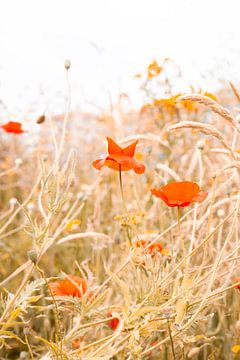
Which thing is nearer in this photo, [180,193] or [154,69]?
[180,193]

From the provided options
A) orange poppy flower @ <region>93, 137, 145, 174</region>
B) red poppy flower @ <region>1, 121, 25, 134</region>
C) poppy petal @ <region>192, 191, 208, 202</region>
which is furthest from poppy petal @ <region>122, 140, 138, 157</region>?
red poppy flower @ <region>1, 121, 25, 134</region>

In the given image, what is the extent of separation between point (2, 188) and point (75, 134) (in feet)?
3.70

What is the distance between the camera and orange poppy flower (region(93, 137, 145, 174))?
115 centimetres

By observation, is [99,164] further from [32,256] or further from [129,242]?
[129,242]

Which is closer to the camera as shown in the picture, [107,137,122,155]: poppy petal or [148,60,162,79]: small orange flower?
[107,137,122,155]: poppy petal

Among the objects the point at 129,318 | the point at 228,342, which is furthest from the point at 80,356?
the point at 228,342

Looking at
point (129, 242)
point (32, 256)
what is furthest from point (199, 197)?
point (129, 242)

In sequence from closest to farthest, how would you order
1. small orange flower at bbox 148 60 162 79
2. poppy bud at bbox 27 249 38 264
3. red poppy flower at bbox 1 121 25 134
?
poppy bud at bbox 27 249 38 264 < red poppy flower at bbox 1 121 25 134 < small orange flower at bbox 148 60 162 79

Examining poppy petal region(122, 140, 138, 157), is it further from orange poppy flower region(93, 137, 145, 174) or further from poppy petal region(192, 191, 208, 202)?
poppy petal region(192, 191, 208, 202)

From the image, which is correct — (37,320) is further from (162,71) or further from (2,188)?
(2,188)

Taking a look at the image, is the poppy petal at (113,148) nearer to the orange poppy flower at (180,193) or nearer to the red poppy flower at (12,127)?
the orange poppy flower at (180,193)

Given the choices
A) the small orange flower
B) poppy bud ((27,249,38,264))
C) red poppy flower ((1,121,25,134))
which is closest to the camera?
poppy bud ((27,249,38,264))

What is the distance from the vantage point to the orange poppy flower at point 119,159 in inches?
45.4

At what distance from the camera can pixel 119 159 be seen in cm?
115
